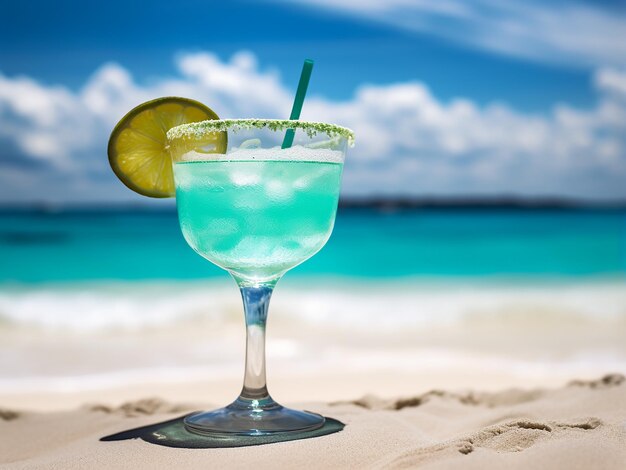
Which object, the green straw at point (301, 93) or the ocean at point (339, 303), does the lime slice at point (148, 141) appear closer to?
the green straw at point (301, 93)

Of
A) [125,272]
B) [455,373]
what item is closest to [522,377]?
[455,373]

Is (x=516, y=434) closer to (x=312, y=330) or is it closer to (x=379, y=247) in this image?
(x=312, y=330)

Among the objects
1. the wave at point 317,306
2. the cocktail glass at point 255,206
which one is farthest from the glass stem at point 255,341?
the wave at point 317,306

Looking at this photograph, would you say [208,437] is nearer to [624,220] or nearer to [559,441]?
[559,441]

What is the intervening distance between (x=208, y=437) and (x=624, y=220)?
893 inches

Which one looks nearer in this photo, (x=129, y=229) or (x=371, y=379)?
(x=371, y=379)

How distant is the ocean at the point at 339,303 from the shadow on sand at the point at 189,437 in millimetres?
1688

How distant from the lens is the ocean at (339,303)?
4824mm

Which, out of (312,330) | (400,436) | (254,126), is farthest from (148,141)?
(312,330)

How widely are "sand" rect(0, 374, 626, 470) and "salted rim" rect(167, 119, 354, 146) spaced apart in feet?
2.73

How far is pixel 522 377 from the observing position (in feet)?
12.5

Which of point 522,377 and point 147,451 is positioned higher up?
point 522,377

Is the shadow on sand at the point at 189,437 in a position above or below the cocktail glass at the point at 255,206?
below

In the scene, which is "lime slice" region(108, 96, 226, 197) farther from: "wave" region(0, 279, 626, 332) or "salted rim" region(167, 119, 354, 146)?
"wave" region(0, 279, 626, 332)
